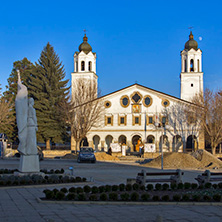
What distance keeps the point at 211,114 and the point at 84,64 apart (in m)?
23.8

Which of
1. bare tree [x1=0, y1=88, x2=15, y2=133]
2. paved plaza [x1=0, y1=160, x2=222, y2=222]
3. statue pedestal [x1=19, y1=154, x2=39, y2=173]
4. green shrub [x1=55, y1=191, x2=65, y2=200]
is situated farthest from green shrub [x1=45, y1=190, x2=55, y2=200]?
bare tree [x1=0, y1=88, x2=15, y2=133]

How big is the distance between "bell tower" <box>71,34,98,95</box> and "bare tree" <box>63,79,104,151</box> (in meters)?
8.15

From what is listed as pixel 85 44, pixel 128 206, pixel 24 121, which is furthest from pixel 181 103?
pixel 128 206

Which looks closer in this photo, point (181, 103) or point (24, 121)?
point (24, 121)

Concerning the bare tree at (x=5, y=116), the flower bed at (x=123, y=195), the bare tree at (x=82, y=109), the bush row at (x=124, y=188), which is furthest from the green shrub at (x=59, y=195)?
the bare tree at (x=5, y=116)

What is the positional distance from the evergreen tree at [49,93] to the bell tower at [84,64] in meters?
4.90

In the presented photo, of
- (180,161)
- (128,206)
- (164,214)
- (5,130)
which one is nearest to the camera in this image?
(164,214)

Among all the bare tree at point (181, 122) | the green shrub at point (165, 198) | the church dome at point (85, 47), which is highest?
the church dome at point (85, 47)

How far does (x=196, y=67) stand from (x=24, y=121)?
51127 mm

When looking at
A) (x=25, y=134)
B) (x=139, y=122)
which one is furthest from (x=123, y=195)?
(x=139, y=122)

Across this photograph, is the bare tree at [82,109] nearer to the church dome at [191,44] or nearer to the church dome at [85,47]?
the church dome at [85,47]

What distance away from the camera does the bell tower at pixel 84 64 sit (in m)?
64.7

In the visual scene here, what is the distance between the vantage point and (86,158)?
3681cm

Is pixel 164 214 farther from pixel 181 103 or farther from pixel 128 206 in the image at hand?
pixel 181 103
